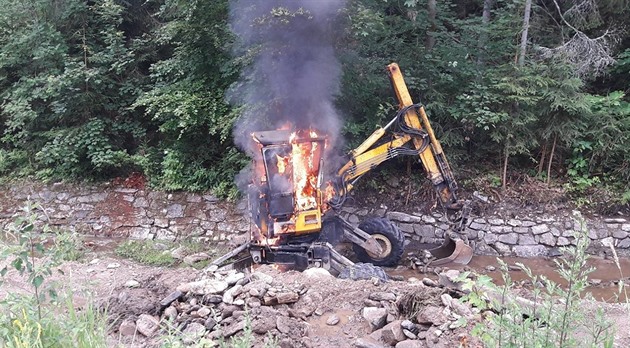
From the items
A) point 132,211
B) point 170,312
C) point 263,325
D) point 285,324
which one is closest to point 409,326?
point 285,324

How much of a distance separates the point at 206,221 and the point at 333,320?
5971 millimetres

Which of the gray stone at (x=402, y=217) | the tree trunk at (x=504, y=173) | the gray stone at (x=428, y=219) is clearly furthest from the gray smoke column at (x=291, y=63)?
the tree trunk at (x=504, y=173)

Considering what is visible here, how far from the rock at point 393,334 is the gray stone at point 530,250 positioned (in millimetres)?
5709

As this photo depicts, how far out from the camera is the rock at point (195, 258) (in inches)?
351

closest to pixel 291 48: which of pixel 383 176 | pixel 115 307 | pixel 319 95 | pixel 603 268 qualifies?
pixel 319 95

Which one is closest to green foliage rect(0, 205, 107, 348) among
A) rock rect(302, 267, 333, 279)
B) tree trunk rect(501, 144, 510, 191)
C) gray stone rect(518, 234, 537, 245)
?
rock rect(302, 267, 333, 279)

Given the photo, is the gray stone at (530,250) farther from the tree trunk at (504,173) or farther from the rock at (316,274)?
the rock at (316,274)

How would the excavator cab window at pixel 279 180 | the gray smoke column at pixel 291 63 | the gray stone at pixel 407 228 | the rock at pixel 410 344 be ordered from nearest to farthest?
the rock at pixel 410 344
the excavator cab window at pixel 279 180
the gray smoke column at pixel 291 63
the gray stone at pixel 407 228

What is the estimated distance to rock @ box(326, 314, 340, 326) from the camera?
5172 millimetres

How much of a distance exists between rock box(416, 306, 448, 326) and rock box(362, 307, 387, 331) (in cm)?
36

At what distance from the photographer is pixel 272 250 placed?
297 inches

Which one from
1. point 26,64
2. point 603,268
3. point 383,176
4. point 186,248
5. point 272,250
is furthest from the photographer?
point 26,64

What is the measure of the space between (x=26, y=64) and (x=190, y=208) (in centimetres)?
589

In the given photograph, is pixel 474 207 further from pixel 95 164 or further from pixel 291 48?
pixel 95 164
